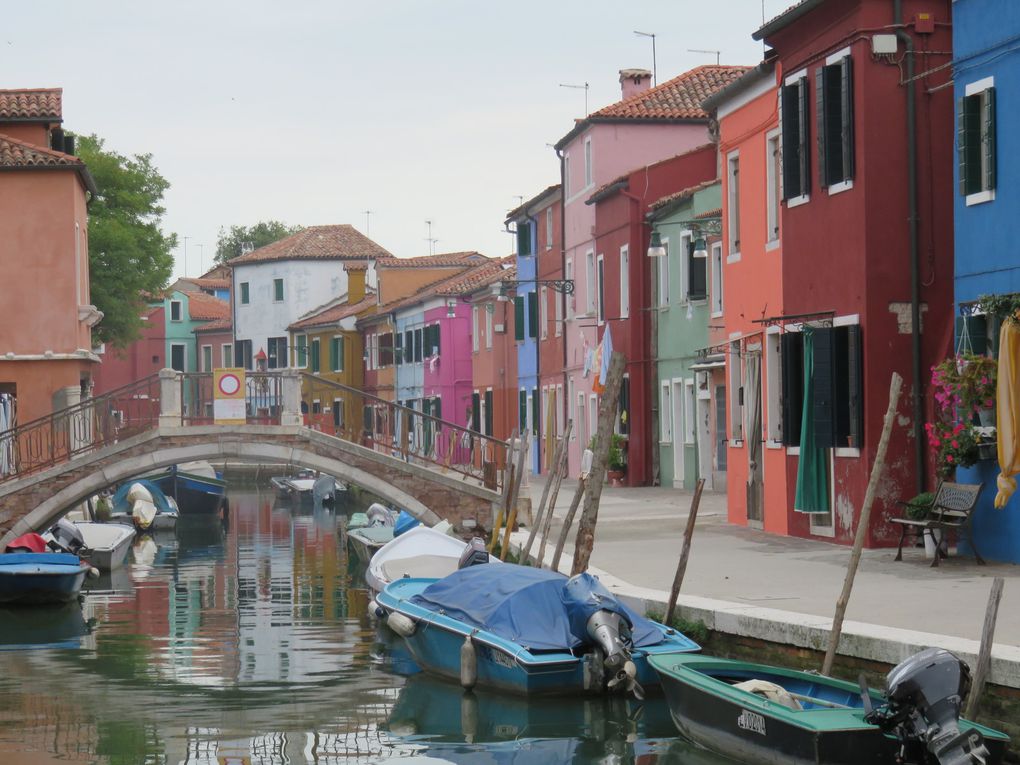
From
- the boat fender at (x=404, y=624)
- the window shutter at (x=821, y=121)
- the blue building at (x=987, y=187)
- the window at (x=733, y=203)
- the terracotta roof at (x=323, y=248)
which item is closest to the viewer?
the blue building at (x=987, y=187)

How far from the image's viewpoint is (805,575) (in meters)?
14.6

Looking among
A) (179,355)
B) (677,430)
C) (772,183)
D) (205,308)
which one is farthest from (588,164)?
(205,308)

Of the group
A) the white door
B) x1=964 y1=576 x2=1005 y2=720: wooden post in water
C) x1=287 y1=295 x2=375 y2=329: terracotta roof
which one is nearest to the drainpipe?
x1=964 y1=576 x2=1005 y2=720: wooden post in water

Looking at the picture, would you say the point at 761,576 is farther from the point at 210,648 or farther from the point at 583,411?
the point at 583,411

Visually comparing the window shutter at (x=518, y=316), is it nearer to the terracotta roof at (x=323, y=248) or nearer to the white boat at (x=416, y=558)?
the white boat at (x=416, y=558)

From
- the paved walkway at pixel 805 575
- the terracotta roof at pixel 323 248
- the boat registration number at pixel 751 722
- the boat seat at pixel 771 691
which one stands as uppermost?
the terracotta roof at pixel 323 248

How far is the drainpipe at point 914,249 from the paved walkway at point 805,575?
3.32ft

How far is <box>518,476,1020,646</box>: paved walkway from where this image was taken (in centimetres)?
1150

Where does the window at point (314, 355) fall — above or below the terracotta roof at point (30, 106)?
below

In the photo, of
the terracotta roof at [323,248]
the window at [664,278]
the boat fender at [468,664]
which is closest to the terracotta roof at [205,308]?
the terracotta roof at [323,248]

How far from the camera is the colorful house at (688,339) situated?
87.2 ft

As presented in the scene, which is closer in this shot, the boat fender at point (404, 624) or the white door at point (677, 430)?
the boat fender at point (404, 624)

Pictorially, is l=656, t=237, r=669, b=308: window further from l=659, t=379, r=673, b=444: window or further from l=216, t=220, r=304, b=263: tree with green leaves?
l=216, t=220, r=304, b=263: tree with green leaves

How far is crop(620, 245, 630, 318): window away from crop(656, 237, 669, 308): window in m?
1.11
